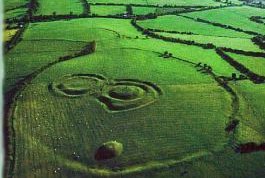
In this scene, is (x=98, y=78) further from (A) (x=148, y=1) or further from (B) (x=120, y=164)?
(A) (x=148, y=1)

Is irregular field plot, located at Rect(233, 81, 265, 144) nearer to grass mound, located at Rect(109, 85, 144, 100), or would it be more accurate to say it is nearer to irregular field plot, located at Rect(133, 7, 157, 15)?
grass mound, located at Rect(109, 85, 144, 100)

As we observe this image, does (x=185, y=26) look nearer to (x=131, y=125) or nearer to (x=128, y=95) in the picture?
(x=128, y=95)

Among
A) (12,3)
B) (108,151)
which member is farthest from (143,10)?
(108,151)

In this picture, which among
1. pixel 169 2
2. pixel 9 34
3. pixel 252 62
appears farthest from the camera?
pixel 169 2

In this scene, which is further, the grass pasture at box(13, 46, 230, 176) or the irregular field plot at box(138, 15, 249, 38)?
the irregular field plot at box(138, 15, 249, 38)

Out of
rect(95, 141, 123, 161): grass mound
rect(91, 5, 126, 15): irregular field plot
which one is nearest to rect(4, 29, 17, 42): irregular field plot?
rect(91, 5, 126, 15): irregular field plot

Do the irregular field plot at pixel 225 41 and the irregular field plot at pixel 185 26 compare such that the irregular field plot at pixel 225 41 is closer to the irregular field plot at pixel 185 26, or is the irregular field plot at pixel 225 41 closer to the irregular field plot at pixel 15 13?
the irregular field plot at pixel 185 26

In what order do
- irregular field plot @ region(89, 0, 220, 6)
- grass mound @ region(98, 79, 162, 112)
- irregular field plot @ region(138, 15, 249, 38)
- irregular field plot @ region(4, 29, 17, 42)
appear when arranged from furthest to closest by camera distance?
irregular field plot @ region(89, 0, 220, 6)
irregular field plot @ region(138, 15, 249, 38)
irregular field plot @ region(4, 29, 17, 42)
grass mound @ region(98, 79, 162, 112)
